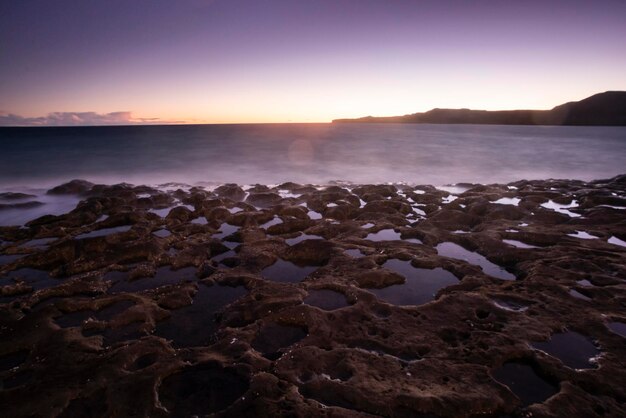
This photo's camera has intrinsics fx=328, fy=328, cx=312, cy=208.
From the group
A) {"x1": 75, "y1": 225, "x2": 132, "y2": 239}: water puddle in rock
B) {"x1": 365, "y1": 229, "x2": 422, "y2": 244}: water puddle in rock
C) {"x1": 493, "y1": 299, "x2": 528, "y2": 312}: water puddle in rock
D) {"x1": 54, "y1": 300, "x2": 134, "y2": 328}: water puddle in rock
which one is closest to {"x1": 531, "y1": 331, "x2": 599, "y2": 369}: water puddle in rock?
{"x1": 493, "y1": 299, "x2": 528, "y2": 312}: water puddle in rock

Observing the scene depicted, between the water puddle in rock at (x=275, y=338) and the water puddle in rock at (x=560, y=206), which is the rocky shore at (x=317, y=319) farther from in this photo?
the water puddle in rock at (x=560, y=206)

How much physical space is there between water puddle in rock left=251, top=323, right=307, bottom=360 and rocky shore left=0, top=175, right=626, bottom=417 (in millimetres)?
37

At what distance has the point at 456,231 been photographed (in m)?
11.8

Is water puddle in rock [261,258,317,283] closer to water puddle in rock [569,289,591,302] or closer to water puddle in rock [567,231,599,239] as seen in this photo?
water puddle in rock [569,289,591,302]

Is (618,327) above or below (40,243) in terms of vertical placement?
below

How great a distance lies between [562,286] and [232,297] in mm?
7426

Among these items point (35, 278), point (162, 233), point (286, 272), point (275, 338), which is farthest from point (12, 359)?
point (162, 233)

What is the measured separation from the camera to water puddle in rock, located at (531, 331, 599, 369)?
17.0 feet

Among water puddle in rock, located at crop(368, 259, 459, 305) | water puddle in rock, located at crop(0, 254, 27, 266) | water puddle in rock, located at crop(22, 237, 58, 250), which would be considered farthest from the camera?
water puddle in rock, located at crop(22, 237, 58, 250)

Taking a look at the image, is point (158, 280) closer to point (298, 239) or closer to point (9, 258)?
point (298, 239)

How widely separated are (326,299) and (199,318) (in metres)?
2.67

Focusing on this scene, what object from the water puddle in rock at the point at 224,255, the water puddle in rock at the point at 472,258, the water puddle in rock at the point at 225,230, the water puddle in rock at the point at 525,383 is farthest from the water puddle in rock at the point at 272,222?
the water puddle in rock at the point at 525,383

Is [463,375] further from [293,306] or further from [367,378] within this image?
[293,306]

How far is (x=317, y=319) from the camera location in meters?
6.31
